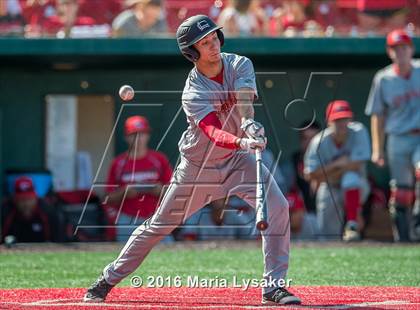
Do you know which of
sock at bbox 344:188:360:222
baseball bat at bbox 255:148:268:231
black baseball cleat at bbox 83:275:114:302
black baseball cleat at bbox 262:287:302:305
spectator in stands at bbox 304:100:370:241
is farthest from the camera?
spectator in stands at bbox 304:100:370:241

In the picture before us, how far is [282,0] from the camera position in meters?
12.5

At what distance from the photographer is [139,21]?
472 inches

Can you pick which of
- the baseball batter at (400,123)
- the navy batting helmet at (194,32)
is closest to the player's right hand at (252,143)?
the navy batting helmet at (194,32)

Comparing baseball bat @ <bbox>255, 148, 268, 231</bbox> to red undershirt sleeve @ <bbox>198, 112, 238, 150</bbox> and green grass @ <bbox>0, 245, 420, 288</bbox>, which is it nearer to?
red undershirt sleeve @ <bbox>198, 112, 238, 150</bbox>

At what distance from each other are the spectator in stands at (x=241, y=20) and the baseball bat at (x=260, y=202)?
260 inches

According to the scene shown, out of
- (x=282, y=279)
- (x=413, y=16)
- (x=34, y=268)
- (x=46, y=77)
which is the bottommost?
(x=34, y=268)

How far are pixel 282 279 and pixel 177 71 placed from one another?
747cm

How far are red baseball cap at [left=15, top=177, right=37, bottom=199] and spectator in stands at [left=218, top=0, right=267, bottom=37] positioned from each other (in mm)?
2987

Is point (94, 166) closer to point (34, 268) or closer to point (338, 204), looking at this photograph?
point (338, 204)

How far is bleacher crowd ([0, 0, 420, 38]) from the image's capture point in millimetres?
11891

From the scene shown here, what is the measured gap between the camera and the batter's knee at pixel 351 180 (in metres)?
10.7

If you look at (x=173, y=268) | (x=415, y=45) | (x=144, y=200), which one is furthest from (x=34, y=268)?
(x=415, y=45)

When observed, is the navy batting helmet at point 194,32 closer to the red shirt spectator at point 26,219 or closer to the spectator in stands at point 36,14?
the red shirt spectator at point 26,219

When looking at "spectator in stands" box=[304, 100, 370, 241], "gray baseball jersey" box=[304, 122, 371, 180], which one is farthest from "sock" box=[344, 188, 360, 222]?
"gray baseball jersey" box=[304, 122, 371, 180]
